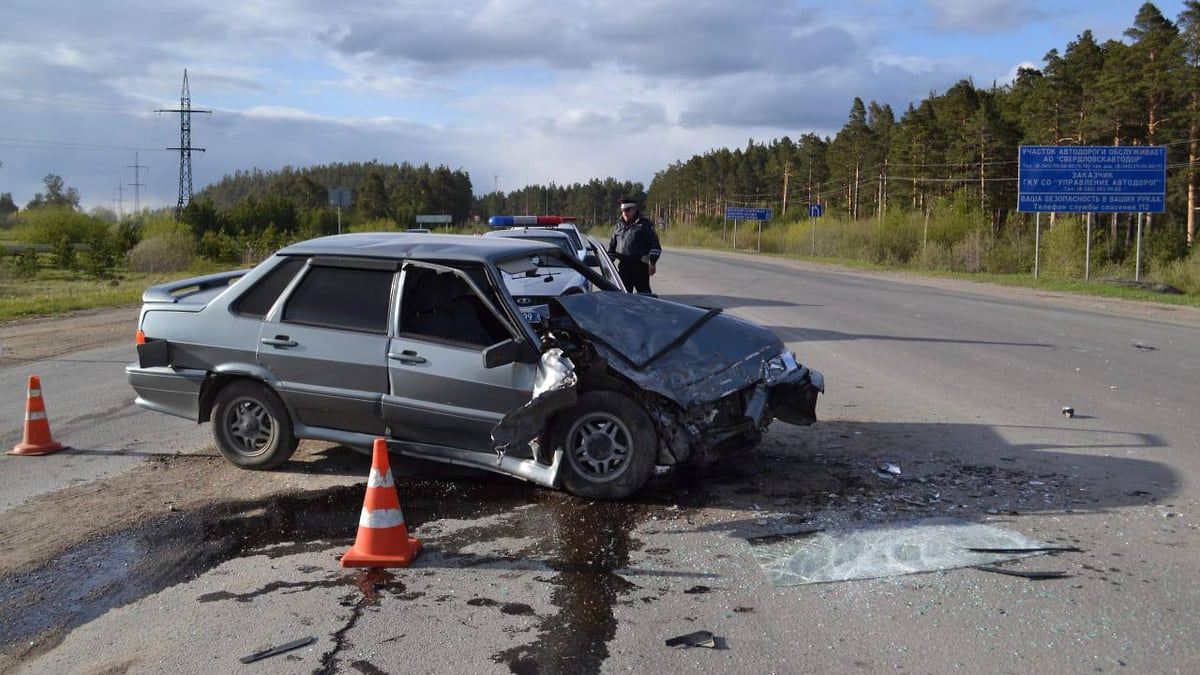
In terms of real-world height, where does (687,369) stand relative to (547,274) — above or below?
below

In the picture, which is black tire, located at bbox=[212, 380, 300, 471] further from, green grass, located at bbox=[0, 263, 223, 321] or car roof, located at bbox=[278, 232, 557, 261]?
green grass, located at bbox=[0, 263, 223, 321]

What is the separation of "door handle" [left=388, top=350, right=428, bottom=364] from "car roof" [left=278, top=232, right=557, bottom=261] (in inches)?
26.5

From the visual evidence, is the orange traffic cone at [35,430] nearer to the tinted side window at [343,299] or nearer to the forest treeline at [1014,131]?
the tinted side window at [343,299]

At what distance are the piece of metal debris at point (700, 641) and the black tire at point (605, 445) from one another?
1803 mm

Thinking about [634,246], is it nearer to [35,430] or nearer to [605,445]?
[605,445]

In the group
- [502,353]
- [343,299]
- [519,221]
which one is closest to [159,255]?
[519,221]

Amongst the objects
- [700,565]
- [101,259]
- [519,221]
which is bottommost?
[700,565]

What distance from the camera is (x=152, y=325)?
686cm

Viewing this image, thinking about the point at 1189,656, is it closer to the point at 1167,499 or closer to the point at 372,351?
the point at 1167,499

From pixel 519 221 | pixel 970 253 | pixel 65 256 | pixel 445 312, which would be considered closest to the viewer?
pixel 445 312

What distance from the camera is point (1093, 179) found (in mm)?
29688

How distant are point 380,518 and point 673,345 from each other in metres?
2.16

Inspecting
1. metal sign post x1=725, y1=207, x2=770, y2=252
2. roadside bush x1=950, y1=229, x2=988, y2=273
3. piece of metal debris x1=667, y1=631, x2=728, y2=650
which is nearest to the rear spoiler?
piece of metal debris x1=667, y1=631, x2=728, y2=650

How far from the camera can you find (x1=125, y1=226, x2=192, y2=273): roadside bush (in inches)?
1518
